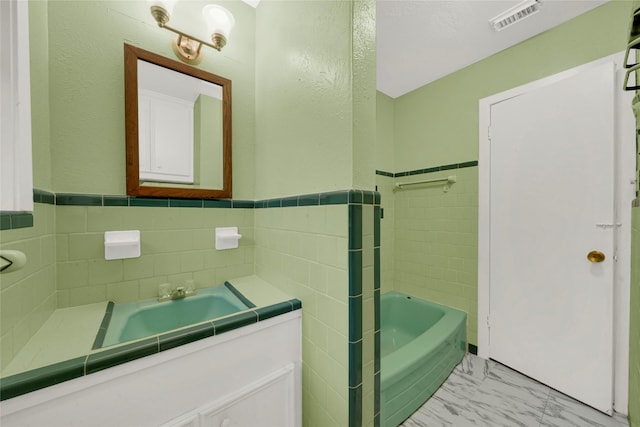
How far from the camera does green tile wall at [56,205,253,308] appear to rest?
36.4 inches

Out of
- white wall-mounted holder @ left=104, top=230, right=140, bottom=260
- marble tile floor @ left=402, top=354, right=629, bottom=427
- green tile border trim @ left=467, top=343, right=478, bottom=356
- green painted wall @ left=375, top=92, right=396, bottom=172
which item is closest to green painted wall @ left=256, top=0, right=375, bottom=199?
white wall-mounted holder @ left=104, top=230, right=140, bottom=260

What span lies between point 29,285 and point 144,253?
1.24 ft

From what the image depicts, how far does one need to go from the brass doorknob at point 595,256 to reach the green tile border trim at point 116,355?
1845mm

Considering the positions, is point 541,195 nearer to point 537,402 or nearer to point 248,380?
point 537,402

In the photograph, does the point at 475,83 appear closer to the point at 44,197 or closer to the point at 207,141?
the point at 207,141

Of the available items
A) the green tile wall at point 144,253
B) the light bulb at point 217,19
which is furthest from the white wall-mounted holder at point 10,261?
the light bulb at point 217,19

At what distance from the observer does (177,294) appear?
108cm

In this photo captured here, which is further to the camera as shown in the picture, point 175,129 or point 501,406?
point 501,406

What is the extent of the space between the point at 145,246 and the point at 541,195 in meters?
2.38

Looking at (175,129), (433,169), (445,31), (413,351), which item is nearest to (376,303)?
(413,351)

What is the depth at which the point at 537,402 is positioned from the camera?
138 cm

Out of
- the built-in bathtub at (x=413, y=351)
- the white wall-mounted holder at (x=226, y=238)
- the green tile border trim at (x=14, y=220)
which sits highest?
the green tile border trim at (x=14, y=220)

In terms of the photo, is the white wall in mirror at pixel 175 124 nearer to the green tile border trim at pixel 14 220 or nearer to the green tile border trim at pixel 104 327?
the green tile border trim at pixel 14 220

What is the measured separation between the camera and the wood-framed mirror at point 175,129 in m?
1.03
